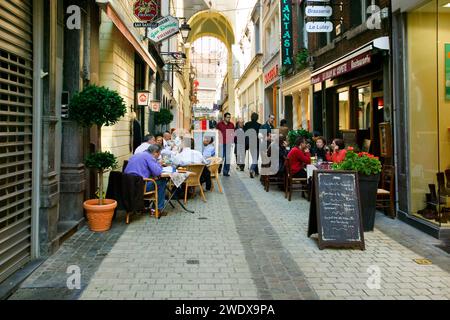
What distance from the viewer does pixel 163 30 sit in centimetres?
1198

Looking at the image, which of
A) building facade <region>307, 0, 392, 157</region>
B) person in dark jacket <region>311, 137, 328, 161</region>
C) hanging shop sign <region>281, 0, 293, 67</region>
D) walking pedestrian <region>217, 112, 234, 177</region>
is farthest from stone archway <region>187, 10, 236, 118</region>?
person in dark jacket <region>311, 137, 328, 161</region>

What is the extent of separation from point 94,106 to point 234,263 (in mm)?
3091

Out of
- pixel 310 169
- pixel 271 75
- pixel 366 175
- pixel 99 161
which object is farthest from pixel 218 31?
pixel 366 175

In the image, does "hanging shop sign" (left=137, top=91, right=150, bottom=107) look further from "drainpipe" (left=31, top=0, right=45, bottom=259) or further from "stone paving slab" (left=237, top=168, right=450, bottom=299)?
"drainpipe" (left=31, top=0, right=45, bottom=259)

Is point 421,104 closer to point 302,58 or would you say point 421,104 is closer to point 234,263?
point 234,263

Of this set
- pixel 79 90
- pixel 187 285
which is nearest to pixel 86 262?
pixel 187 285

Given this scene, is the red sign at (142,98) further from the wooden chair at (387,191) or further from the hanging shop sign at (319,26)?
the wooden chair at (387,191)

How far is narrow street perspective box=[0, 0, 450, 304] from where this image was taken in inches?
184

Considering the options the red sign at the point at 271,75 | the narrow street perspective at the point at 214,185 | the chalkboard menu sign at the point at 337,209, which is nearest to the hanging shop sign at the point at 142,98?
the narrow street perspective at the point at 214,185

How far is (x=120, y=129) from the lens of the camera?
10.7m

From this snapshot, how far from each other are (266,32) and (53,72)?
795 inches

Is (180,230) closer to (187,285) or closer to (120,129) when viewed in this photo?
(187,285)

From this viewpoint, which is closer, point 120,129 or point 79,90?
point 79,90

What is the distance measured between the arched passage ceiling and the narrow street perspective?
31441mm
